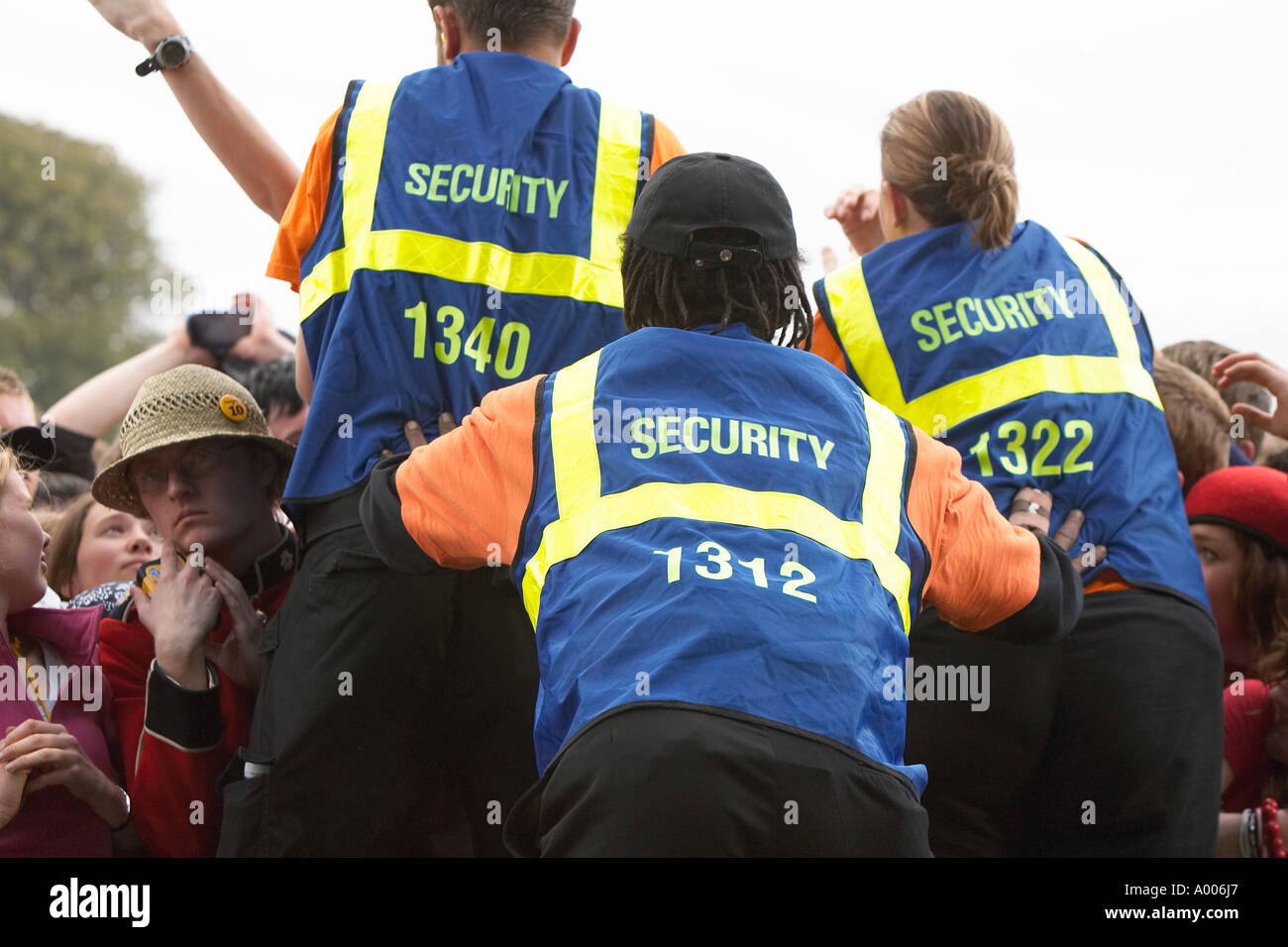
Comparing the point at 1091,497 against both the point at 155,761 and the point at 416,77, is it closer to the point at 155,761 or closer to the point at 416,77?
the point at 416,77

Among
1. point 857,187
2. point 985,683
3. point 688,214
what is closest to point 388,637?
point 688,214

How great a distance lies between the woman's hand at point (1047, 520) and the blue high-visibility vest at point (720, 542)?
0.90 metres

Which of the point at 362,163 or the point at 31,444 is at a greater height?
the point at 362,163

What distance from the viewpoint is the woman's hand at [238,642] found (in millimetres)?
3707

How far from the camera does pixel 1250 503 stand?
4.44 metres

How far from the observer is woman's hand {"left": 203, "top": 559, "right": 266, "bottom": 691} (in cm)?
371

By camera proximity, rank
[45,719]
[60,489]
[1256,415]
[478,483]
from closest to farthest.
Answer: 1. [478,483]
2. [45,719]
3. [1256,415]
4. [60,489]

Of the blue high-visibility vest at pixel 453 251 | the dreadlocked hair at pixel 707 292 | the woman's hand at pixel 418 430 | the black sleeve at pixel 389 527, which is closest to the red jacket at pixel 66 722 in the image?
the blue high-visibility vest at pixel 453 251

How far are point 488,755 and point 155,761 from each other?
758mm

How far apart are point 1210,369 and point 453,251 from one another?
3185 millimetres

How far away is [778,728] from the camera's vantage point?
2336 mm

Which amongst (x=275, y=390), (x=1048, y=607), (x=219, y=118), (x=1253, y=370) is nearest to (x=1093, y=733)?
(x=1048, y=607)

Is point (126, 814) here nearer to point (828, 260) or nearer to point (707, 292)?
point (707, 292)

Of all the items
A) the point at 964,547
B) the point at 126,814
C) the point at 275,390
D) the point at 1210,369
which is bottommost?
the point at 126,814
